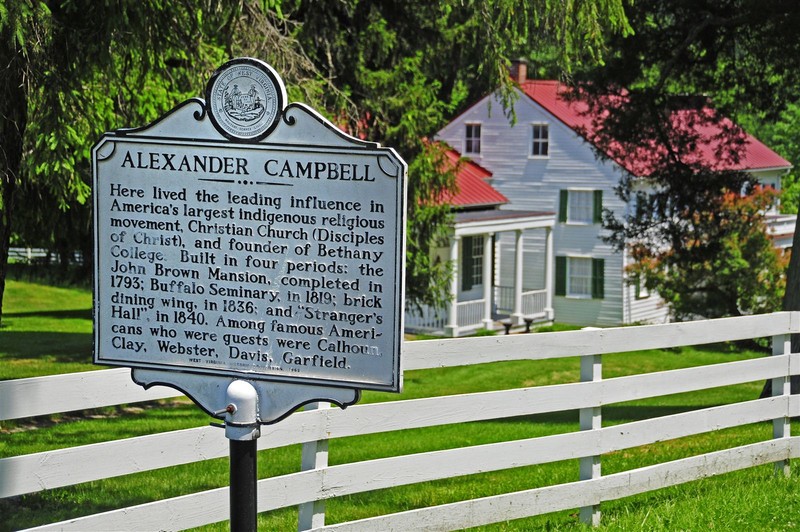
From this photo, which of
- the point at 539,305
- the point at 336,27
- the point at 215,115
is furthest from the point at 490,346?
the point at 539,305

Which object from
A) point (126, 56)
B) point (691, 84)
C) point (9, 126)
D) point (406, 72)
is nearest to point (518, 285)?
point (406, 72)

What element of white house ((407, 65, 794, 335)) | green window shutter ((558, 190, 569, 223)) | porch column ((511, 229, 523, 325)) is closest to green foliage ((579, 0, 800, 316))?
porch column ((511, 229, 523, 325))

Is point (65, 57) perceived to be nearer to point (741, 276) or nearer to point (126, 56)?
point (126, 56)

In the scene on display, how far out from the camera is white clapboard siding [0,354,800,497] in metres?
4.79

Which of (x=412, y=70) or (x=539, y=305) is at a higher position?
(x=412, y=70)

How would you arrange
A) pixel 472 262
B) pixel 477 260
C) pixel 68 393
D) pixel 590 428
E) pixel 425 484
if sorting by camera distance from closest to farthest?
pixel 68 393
pixel 590 428
pixel 425 484
pixel 472 262
pixel 477 260

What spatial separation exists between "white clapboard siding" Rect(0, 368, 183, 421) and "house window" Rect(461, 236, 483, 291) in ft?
106

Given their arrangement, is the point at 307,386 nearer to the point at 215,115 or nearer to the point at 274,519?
the point at 215,115

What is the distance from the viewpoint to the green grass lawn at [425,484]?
22.8ft

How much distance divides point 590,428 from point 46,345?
602 inches

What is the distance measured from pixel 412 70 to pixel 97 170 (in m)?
18.4

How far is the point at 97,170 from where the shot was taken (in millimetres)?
4582

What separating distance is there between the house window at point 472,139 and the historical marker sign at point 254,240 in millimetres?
38649

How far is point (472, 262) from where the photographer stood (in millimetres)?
37750
